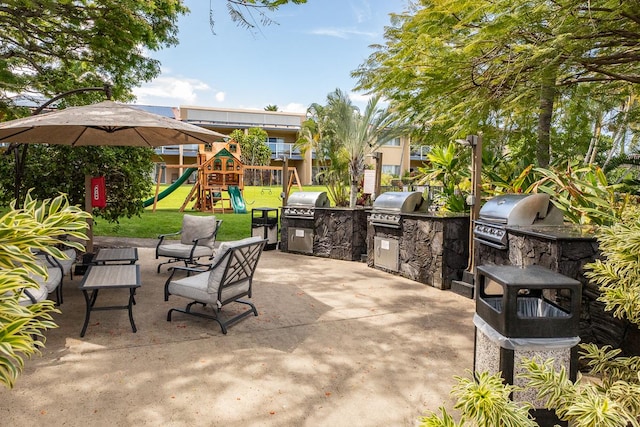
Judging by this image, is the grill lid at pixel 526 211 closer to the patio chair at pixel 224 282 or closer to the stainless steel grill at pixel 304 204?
the patio chair at pixel 224 282

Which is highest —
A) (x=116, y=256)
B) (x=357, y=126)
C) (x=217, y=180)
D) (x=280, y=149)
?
(x=280, y=149)

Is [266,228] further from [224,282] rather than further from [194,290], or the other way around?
[224,282]

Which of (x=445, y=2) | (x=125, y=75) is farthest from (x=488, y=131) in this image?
(x=125, y=75)

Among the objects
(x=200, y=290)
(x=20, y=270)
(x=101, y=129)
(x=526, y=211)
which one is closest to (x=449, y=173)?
(x=526, y=211)

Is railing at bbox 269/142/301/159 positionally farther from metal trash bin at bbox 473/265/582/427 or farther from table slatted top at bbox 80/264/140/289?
metal trash bin at bbox 473/265/582/427

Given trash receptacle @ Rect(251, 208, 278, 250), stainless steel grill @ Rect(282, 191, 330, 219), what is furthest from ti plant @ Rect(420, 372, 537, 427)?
trash receptacle @ Rect(251, 208, 278, 250)

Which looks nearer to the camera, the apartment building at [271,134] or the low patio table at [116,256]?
the low patio table at [116,256]

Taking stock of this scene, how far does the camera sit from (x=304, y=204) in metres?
8.77

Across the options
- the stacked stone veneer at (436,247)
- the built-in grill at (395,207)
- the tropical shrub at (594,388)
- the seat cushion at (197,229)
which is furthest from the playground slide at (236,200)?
the tropical shrub at (594,388)

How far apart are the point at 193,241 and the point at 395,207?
3.44m

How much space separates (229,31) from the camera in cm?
556

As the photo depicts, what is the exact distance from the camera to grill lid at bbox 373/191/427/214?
692 centimetres

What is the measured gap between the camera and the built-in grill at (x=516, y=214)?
184 inches

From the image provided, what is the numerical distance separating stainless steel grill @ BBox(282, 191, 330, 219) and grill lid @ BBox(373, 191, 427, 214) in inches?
68.8
